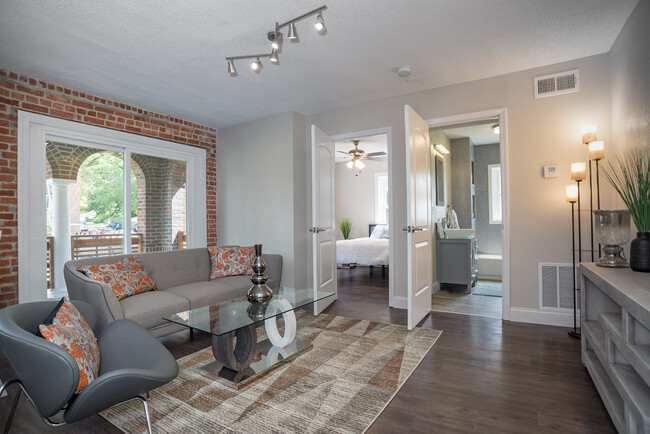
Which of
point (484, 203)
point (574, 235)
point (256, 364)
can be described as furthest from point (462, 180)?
point (256, 364)

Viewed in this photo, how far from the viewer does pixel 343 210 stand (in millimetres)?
9195

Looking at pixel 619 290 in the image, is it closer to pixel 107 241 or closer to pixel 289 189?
pixel 289 189

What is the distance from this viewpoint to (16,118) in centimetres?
337

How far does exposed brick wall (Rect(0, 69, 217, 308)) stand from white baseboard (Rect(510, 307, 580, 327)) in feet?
16.3

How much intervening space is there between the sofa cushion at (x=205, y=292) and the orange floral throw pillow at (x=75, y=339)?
138 cm

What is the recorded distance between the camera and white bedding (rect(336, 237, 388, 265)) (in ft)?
20.0

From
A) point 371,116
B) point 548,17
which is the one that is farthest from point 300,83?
point 548,17

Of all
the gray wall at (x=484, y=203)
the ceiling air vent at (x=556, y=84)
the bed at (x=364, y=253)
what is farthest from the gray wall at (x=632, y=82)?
the gray wall at (x=484, y=203)

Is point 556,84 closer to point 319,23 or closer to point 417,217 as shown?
point 417,217

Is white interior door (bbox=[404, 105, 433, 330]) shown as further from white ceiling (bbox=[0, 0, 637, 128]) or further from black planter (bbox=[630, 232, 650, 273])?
black planter (bbox=[630, 232, 650, 273])

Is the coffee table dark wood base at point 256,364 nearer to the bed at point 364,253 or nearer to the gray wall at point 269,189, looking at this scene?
the gray wall at point 269,189

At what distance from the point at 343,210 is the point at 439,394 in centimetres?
718

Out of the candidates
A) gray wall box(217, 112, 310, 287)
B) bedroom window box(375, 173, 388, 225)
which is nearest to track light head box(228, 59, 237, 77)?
gray wall box(217, 112, 310, 287)

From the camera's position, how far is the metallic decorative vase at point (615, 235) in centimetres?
229
